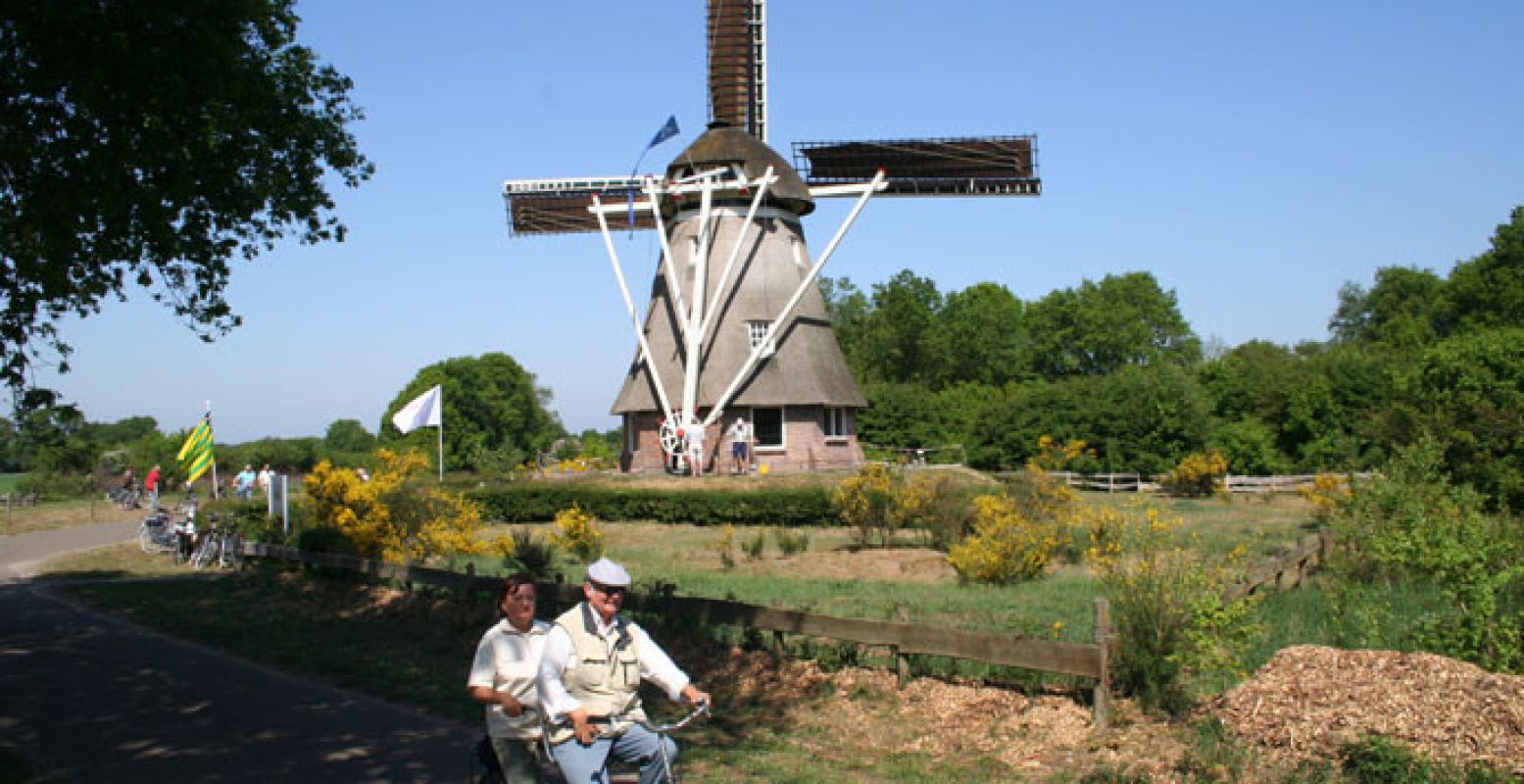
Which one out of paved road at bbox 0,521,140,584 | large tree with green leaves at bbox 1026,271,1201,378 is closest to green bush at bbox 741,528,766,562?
paved road at bbox 0,521,140,584

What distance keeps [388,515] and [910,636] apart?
483 inches

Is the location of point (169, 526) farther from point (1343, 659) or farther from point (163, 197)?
point (1343, 659)

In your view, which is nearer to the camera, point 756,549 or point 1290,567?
point 1290,567

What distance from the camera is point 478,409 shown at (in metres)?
97.6

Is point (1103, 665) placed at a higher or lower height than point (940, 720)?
higher

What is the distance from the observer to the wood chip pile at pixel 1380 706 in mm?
7223

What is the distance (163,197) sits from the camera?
11914 millimetres

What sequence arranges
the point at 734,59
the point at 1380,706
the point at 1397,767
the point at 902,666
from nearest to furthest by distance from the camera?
the point at 1397,767, the point at 1380,706, the point at 902,666, the point at 734,59

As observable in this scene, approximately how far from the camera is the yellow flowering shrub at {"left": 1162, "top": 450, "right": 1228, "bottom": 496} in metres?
38.7

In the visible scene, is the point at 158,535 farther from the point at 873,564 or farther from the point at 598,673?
the point at 598,673

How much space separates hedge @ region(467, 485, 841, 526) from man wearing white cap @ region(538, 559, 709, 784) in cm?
2190

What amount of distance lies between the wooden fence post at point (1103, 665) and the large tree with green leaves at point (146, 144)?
9119 millimetres

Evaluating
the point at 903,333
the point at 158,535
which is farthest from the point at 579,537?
the point at 903,333

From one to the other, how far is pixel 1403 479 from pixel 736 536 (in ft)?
46.5
